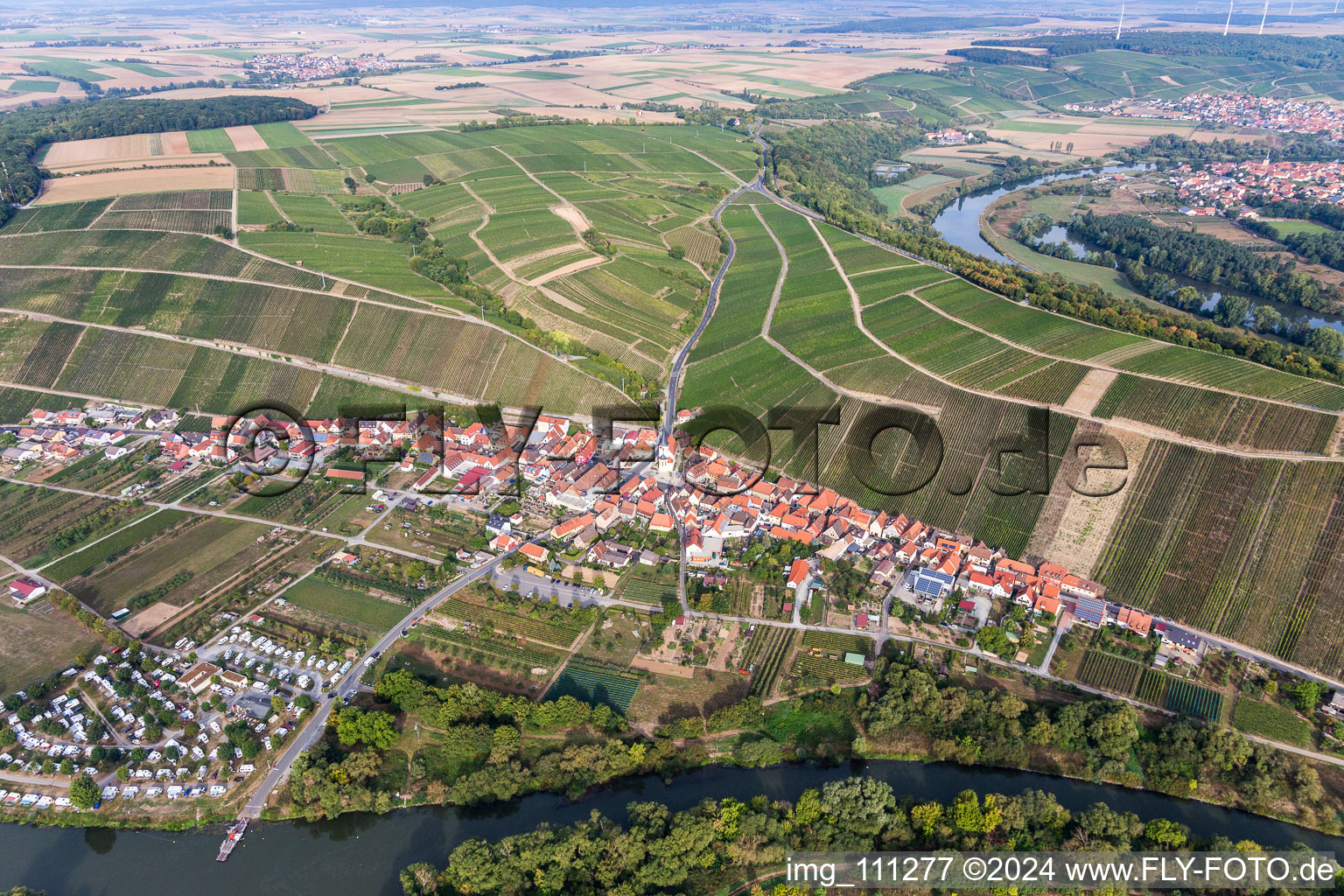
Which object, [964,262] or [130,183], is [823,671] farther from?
[130,183]

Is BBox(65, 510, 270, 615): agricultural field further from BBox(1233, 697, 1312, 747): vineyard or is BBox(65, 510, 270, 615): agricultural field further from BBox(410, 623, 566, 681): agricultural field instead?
BBox(1233, 697, 1312, 747): vineyard

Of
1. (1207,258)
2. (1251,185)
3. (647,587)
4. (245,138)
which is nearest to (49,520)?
(647,587)

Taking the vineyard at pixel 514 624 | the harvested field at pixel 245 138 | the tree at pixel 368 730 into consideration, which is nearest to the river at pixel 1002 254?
the vineyard at pixel 514 624

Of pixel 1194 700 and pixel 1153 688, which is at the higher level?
pixel 1194 700

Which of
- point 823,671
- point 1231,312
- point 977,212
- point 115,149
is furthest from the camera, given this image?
point 977,212

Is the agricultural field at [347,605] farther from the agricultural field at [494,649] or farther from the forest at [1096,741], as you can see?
the forest at [1096,741]

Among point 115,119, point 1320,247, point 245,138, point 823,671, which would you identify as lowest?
point 823,671

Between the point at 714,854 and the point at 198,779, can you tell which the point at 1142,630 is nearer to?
the point at 714,854
